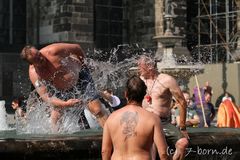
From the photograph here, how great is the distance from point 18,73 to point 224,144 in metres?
14.7

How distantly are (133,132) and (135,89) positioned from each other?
317 millimetres

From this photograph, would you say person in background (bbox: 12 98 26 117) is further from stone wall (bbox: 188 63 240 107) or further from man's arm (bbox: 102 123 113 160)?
stone wall (bbox: 188 63 240 107)

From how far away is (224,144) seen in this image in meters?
6.83

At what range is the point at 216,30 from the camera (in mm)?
24078

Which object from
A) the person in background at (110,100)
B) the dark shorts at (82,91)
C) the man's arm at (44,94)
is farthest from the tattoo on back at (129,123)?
the person in background at (110,100)

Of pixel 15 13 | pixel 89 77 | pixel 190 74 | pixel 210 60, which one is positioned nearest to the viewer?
pixel 89 77

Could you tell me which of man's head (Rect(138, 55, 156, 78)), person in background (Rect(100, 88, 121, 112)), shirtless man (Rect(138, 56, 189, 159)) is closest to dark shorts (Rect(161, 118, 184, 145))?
shirtless man (Rect(138, 56, 189, 159))

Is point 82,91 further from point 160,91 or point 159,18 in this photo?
point 159,18

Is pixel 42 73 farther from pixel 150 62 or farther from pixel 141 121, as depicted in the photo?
pixel 141 121

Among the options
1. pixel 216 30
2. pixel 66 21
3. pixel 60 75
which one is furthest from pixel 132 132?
pixel 216 30

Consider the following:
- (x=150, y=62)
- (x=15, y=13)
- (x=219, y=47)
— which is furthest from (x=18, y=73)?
(x=150, y=62)

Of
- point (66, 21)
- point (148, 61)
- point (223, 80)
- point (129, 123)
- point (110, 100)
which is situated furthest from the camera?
point (223, 80)

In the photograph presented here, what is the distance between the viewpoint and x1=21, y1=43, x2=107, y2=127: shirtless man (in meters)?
7.20

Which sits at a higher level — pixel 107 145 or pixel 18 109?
pixel 107 145
